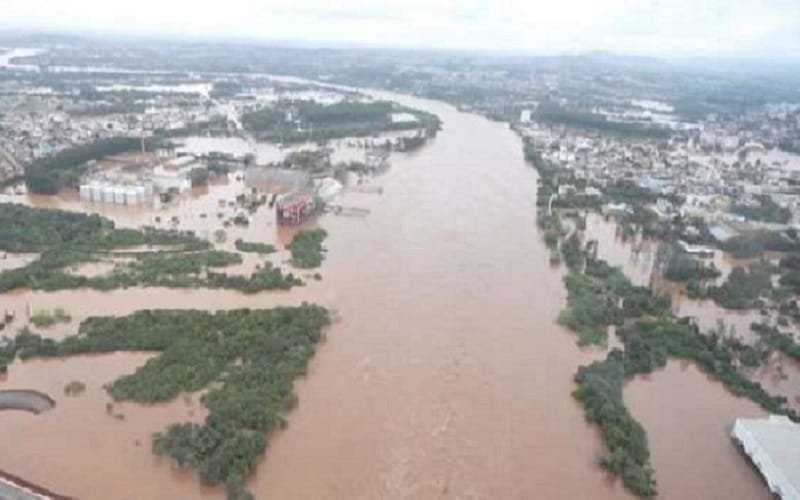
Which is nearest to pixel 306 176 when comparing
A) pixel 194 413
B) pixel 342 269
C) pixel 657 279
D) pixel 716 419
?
pixel 342 269

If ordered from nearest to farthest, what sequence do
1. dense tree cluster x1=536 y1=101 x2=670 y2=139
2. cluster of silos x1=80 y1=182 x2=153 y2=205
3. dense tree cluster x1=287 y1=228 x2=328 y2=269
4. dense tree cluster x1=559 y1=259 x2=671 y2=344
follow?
dense tree cluster x1=559 y1=259 x2=671 y2=344 → dense tree cluster x1=287 y1=228 x2=328 y2=269 → cluster of silos x1=80 y1=182 x2=153 y2=205 → dense tree cluster x1=536 y1=101 x2=670 y2=139

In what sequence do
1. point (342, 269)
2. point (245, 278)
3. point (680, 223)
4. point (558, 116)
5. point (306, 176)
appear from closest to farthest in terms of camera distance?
point (245, 278) < point (342, 269) < point (680, 223) < point (306, 176) < point (558, 116)

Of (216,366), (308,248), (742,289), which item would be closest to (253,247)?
(308,248)

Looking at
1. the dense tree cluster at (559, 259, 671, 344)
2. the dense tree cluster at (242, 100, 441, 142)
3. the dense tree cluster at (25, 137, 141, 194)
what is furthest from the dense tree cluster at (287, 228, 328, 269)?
the dense tree cluster at (242, 100, 441, 142)

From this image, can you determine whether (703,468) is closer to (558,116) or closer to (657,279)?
(657,279)

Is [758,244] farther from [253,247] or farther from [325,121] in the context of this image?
[325,121]

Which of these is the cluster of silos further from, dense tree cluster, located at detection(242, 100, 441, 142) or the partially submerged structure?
dense tree cluster, located at detection(242, 100, 441, 142)
